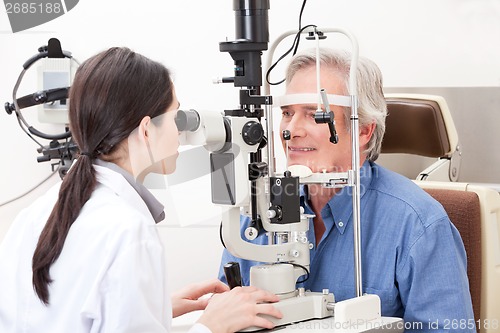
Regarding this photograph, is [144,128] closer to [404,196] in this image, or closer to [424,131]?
[404,196]

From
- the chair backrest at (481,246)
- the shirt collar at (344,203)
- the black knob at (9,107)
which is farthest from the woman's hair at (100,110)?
the black knob at (9,107)

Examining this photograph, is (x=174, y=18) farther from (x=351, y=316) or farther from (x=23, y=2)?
(x=351, y=316)

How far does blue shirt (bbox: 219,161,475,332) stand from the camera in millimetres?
1455

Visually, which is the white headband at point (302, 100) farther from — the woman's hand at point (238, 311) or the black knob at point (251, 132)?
the woman's hand at point (238, 311)

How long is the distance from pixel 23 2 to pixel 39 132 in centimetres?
53

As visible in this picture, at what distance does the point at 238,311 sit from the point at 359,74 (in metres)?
0.59

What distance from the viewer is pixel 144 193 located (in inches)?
51.7

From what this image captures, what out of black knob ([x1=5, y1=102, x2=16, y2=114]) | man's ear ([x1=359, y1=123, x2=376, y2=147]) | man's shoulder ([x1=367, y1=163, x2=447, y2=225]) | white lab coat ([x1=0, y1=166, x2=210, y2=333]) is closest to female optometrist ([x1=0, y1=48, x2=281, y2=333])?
white lab coat ([x1=0, y1=166, x2=210, y2=333])

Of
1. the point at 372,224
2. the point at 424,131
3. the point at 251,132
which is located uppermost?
the point at 251,132

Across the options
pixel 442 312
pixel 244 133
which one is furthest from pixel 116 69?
pixel 442 312

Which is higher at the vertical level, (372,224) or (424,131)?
(424,131)

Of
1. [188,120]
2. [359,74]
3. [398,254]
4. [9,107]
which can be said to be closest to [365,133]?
[359,74]

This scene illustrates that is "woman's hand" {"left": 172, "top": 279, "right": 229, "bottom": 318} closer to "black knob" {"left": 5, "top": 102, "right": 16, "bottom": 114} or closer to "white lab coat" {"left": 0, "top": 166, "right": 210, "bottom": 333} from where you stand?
"white lab coat" {"left": 0, "top": 166, "right": 210, "bottom": 333}

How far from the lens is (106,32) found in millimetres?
2963
